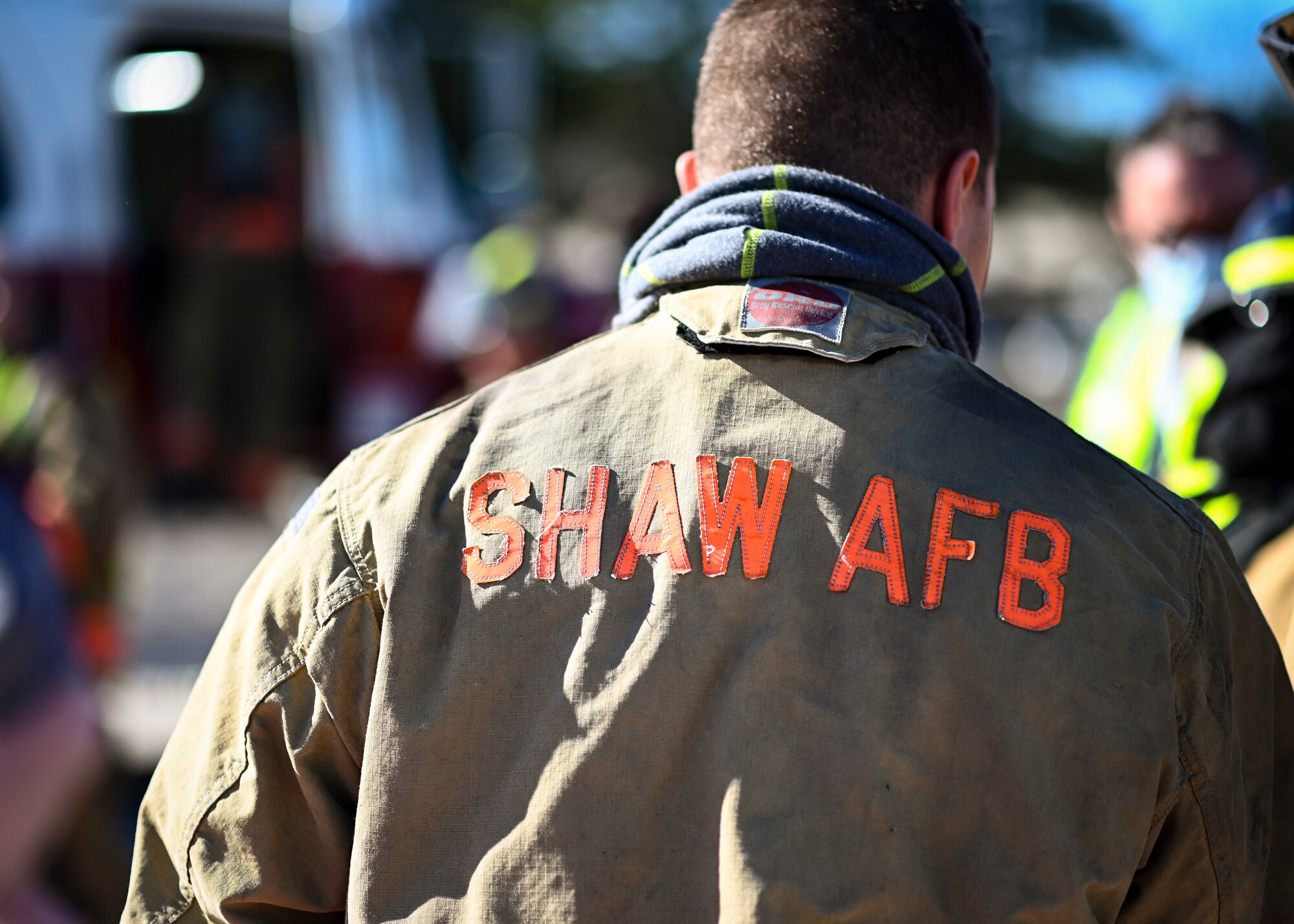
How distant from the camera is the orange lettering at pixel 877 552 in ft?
4.48

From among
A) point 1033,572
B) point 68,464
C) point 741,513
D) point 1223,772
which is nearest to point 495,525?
point 741,513

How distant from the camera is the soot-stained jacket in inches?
52.4

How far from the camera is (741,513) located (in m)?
1.39

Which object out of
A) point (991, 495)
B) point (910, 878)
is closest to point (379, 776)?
point (910, 878)

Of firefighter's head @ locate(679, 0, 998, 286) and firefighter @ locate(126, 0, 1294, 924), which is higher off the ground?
firefighter's head @ locate(679, 0, 998, 286)

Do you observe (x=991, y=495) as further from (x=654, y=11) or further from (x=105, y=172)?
(x=654, y=11)

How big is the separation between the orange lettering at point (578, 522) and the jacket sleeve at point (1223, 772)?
0.59 metres

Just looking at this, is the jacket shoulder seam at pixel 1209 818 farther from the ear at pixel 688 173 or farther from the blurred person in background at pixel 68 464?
the blurred person in background at pixel 68 464

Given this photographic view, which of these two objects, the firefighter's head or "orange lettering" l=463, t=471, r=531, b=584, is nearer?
"orange lettering" l=463, t=471, r=531, b=584

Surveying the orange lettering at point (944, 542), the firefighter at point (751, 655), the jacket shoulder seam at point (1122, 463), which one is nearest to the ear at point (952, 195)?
the firefighter at point (751, 655)

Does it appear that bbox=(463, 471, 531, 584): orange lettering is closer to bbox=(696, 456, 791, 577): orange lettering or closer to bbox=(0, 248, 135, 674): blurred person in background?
bbox=(696, 456, 791, 577): orange lettering

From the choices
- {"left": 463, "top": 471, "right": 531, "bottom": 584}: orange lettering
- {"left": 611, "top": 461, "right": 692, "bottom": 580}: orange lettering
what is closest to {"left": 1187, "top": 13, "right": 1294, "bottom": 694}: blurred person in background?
{"left": 611, "top": 461, "right": 692, "bottom": 580}: orange lettering

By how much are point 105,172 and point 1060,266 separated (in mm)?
25990

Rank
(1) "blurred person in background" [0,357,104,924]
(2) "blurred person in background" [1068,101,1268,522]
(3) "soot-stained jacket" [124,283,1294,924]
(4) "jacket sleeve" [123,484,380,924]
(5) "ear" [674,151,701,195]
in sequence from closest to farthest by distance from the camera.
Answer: (3) "soot-stained jacket" [124,283,1294,924] → (4) "jacket sleeve" [123,484,380,924] → (5) "ear" [674,151,701,195] → (1) "blurred person in background" [0,357,104,924] → (2) "blurred person in background" [1068,101,1268,522]
